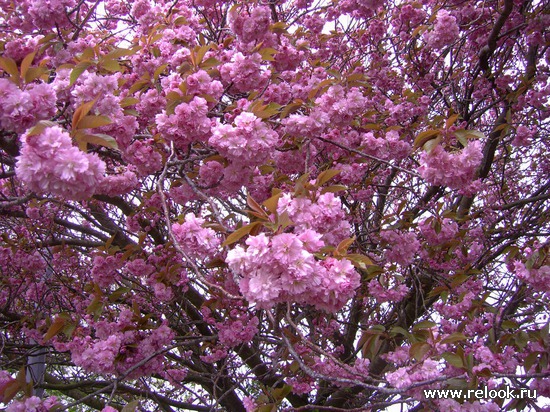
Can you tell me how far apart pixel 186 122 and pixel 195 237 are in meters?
0.49

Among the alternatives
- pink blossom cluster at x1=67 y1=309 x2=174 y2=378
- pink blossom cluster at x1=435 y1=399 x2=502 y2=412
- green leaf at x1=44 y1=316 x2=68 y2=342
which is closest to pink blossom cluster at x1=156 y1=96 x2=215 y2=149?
pink blossom cluster at x1=67 y1=309 x2=174 y2=378

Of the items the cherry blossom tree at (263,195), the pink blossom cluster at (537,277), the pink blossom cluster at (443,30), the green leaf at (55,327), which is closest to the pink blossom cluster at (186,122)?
the cherry blossom tree at (263,195)

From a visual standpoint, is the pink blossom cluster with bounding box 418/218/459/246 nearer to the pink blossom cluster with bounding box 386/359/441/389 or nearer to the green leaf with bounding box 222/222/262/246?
the pink blossom cluster with bounding box 386/359/441/389

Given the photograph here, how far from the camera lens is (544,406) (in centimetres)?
223

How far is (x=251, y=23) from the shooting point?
242 centimetres

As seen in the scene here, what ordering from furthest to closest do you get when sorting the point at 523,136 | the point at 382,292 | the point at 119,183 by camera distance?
the point at 523,136 < the point at 382,292 < the point at 119,183

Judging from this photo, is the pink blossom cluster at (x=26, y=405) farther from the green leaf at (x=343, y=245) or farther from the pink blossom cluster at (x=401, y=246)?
the pink blossom cluster at (x=401, y=246)

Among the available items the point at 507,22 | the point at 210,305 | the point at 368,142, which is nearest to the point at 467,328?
the point at 368,142

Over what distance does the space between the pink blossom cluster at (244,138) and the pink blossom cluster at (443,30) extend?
195 centimetres

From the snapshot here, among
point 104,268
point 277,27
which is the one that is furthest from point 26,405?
point 277,27

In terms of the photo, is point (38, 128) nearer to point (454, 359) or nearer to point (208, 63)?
point (208, 63)

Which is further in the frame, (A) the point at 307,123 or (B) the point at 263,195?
(B) the point at 263,195

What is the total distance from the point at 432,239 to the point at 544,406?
3.64 feet

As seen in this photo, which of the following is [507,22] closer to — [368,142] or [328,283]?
[368,142]
